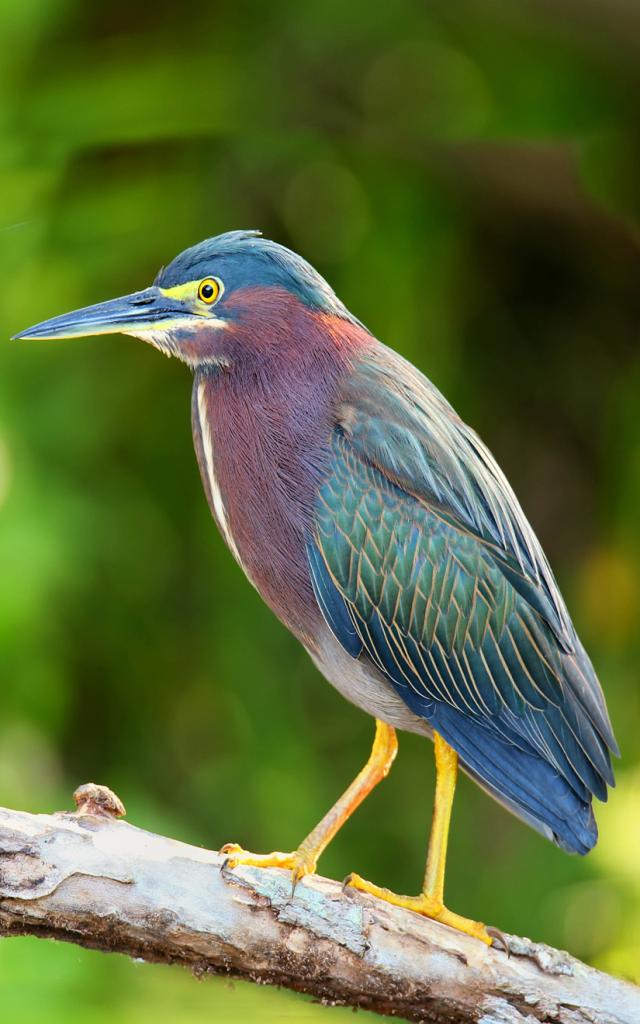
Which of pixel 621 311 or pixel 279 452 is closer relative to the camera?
pixel 279 452

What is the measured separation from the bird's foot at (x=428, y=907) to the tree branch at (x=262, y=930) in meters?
0.03

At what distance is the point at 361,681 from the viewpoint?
2.35 metres

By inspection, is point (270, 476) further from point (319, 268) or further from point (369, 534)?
point (319, 268)

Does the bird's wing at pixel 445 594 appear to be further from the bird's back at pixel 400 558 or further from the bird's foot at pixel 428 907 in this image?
the bird's foot at pixel 428 907

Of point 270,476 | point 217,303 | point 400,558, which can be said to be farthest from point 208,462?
point 400,558

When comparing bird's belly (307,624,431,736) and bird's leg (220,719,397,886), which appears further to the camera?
bird's belly (307,624,431,736)

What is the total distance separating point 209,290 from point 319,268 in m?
2.32

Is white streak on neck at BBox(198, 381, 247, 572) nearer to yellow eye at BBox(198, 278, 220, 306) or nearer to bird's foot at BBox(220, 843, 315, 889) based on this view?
yellow eye at BBox(198, 278, 220, 306)

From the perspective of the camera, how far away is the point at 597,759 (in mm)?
2359

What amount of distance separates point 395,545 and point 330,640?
221mm

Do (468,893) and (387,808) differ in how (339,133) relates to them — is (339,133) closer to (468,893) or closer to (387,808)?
(387,808)

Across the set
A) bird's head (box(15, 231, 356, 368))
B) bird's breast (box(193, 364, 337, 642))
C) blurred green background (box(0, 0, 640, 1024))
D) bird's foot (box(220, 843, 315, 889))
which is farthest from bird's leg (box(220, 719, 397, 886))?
blurred green background (box(0, 0, 640, 1024))

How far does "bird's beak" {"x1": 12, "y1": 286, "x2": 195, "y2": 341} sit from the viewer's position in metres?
2.23

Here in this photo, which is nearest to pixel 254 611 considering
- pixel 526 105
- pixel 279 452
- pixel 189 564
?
pixel 189 564
